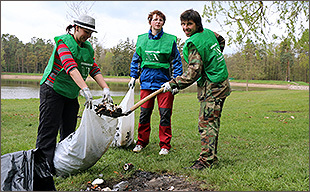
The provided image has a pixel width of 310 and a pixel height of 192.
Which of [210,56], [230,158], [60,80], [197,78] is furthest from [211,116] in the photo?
[60,80]

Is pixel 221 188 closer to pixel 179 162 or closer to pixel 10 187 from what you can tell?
pixel 179 162

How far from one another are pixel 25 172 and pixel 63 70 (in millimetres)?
1130

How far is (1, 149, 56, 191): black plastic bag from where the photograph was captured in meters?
2.29

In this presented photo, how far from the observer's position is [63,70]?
117 inches

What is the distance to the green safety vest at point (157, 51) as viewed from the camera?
152 inches

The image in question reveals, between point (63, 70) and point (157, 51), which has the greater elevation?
point (157, 51)

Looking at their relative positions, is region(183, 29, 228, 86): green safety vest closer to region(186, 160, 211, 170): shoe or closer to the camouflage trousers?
the camouflage trousers

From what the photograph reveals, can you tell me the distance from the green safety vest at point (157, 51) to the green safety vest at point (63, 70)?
1.01 metres

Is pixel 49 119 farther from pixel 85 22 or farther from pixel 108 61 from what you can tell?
pixel 108 61

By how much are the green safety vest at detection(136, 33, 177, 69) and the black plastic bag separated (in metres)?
1.98

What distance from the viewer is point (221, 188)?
8.86 ft

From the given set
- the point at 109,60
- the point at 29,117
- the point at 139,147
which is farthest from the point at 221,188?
the point at 109,60

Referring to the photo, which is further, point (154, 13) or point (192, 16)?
point (154, 13)

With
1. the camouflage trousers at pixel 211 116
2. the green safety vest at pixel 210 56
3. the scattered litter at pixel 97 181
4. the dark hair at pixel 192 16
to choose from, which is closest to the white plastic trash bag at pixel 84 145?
the scattered litter at pixel 97 181
